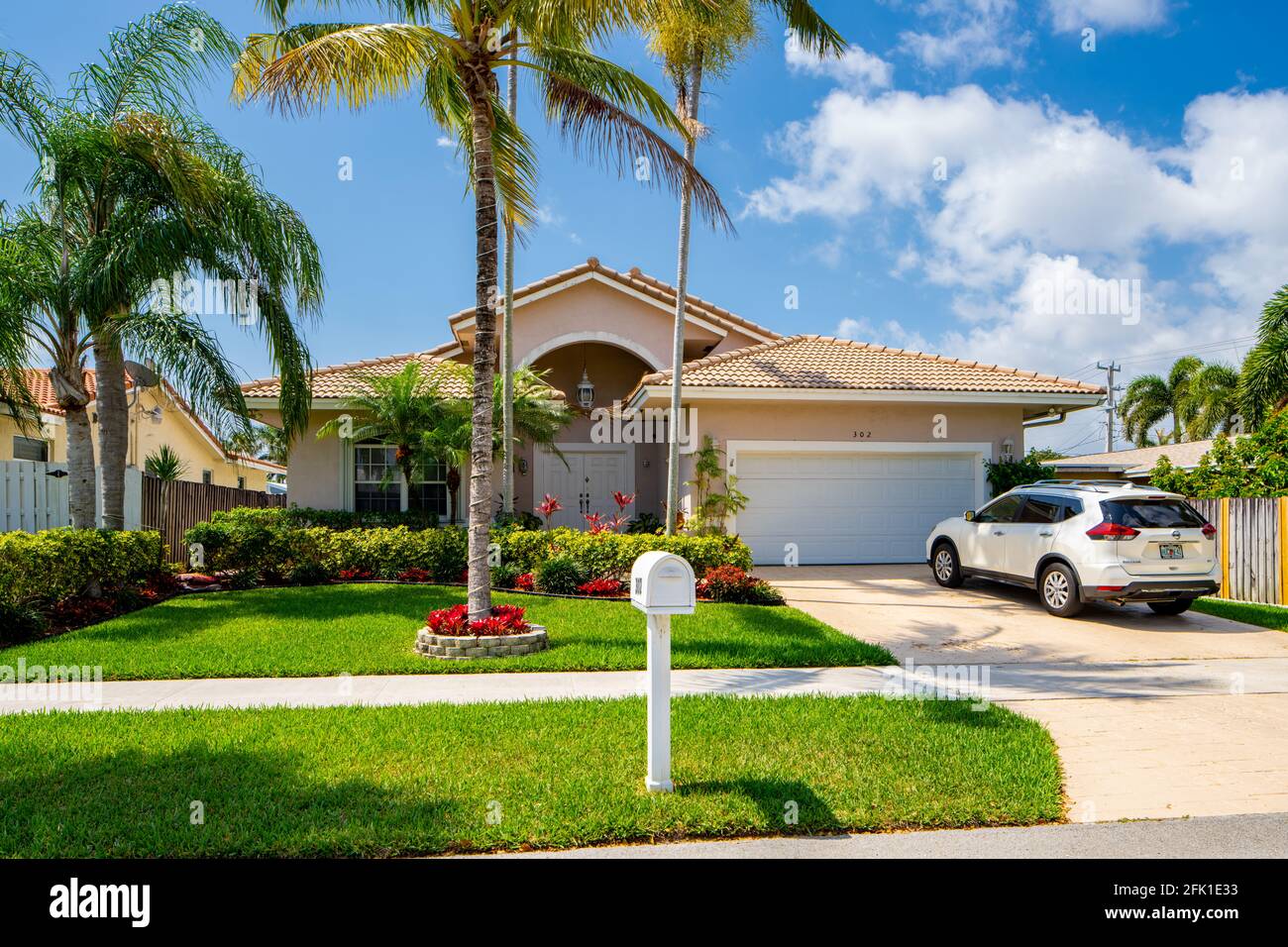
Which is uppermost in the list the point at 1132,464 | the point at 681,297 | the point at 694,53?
the point at 694,53

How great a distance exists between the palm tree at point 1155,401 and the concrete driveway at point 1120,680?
2757 centimetres

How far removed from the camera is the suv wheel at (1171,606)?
10.0 metres

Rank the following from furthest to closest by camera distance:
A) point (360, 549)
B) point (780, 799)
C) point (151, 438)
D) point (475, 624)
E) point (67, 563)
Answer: point (151, 438), point (360, 549), point (67, 563), point (475, 624), point (780, 799)

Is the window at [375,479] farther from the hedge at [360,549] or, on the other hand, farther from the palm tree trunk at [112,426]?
the palm tree trunk at [112,426]

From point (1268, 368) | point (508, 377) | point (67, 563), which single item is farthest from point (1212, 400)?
point (67, 563)

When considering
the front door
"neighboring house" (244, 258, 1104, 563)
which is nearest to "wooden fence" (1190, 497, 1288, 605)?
"neighboring house" (244, 258, 1104, 563)

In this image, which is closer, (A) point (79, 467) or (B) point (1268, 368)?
(A) point (79, 467)

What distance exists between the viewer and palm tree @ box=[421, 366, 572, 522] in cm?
1352

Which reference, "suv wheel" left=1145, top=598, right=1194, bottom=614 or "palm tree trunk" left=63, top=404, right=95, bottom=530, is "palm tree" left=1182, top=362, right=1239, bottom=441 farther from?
"palm tree trunk" left=63, top=404, right=95, bottom=530

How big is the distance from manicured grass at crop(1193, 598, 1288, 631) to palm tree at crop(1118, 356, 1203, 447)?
25949 mm

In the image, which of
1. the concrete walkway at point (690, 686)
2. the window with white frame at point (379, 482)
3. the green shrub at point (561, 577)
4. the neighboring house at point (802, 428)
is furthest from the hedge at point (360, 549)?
the concrete walkway at point (690, 686)

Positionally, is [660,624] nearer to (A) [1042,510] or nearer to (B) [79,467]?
(A) [1042,510]

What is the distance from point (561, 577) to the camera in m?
11.5

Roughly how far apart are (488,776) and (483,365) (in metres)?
4.81
